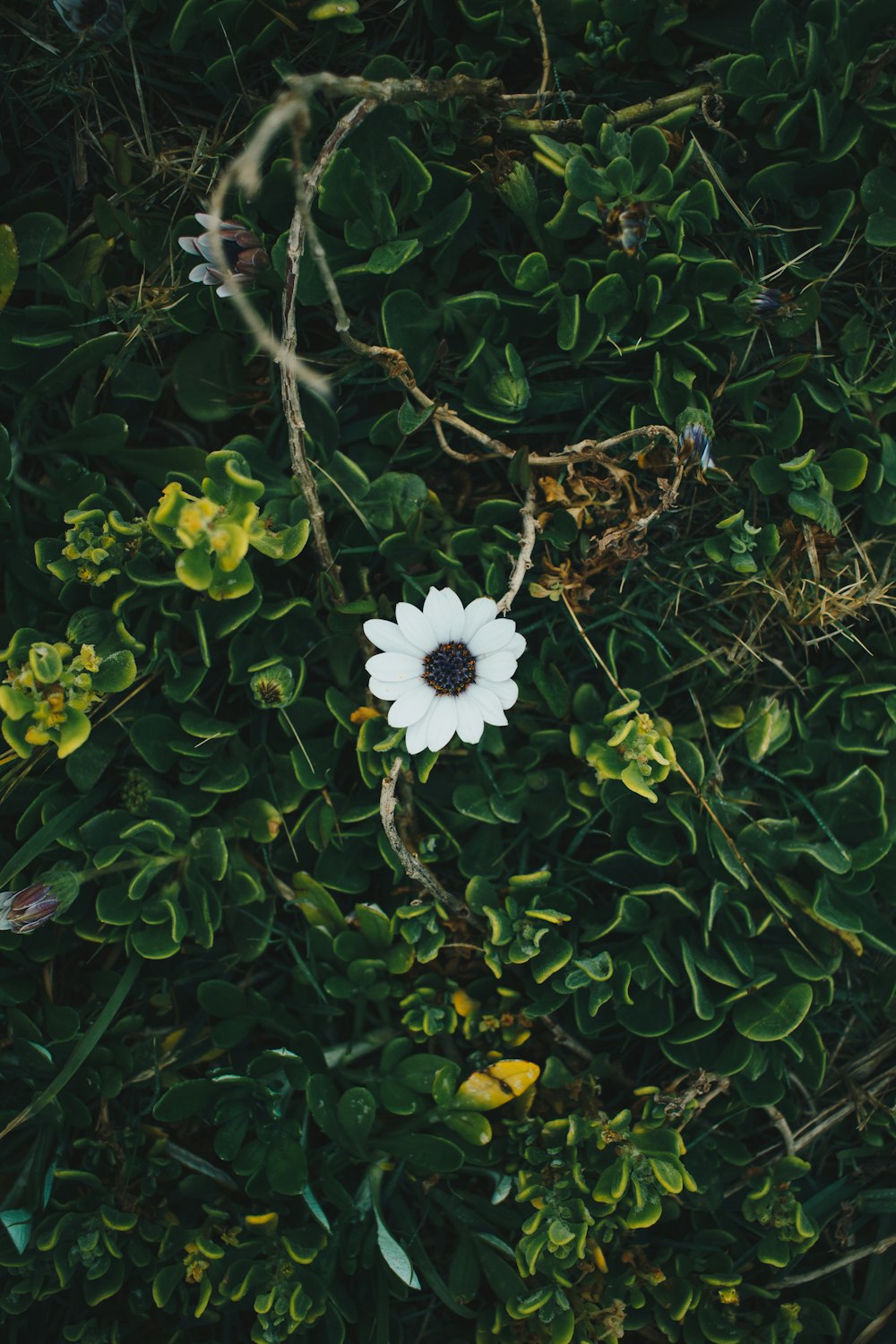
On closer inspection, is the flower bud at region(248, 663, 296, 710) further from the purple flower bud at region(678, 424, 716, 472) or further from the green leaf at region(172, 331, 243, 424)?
the purple flower bud at region(678, 424, 716, 472)

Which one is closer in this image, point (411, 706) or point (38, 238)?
point (411, 706)

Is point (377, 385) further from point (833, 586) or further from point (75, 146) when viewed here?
point (833, 586)

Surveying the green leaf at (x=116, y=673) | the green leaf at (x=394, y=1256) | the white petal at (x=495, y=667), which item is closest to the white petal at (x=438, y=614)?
the white petal at (x=495, y=667)

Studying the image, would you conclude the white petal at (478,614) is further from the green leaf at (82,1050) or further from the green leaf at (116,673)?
the green leaf at (82,1050)

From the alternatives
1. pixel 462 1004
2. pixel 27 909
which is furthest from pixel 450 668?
pixel 27 909

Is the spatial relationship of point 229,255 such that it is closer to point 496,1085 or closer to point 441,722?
point 441,722

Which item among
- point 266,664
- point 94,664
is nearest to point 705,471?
point 266,664

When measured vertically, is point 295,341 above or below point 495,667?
above
